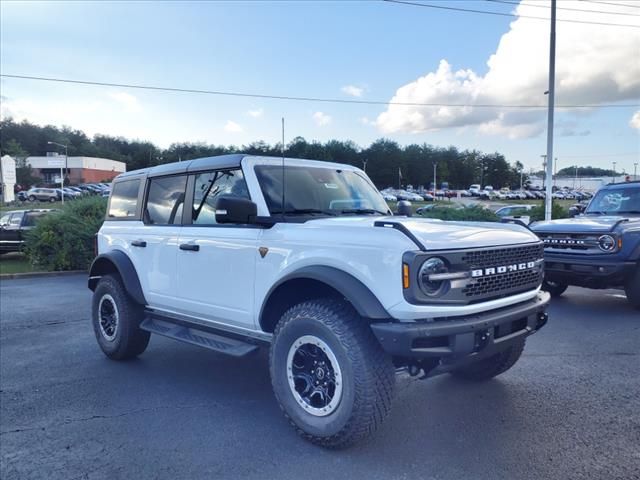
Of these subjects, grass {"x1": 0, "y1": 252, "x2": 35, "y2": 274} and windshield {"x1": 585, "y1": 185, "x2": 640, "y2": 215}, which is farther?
grass {"x1": 0, "y1": 252, "x2": 35, "y2": 274}

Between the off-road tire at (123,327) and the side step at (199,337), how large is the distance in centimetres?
15

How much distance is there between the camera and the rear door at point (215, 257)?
3961mm

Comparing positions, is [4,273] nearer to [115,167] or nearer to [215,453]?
[215,453]

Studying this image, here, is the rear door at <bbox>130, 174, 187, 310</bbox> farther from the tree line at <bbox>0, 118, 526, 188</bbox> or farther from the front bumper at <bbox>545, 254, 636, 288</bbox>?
the tree line at <bbox>0, 118, 526, 188</bbox>

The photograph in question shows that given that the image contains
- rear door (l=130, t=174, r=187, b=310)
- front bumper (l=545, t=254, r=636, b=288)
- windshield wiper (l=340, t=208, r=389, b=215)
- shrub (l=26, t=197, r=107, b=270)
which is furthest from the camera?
shrub (l=26, t=197, r=107, b=270)

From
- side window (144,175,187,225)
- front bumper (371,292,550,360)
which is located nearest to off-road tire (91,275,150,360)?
side window (144,175,187,225)

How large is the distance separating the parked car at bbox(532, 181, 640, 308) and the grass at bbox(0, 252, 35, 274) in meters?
13.3

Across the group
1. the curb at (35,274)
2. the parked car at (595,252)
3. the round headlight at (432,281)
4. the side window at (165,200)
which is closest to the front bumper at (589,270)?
the parked car at (595,252)

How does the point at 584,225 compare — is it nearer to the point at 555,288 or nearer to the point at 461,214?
the point at 555,288

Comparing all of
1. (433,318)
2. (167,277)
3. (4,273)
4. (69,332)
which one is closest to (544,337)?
(433,318)

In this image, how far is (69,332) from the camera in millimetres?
6930

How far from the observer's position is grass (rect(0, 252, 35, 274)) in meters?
13.9

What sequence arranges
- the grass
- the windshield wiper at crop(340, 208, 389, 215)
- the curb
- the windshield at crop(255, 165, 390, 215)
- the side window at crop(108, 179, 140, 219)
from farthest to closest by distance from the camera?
the grass < the curb < the side window at crop(108, 179, 140, 219) < the windshield wiper at crop(340, 208, 389, 215) < the windshield at crop(255, 165, 390, 215)

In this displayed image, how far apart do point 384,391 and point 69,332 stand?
5.48 metres
